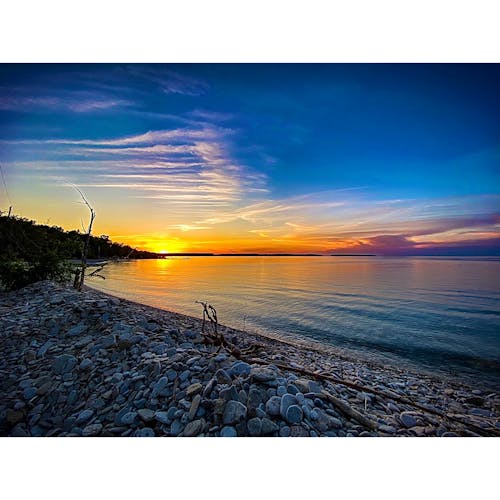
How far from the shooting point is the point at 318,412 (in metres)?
1.83

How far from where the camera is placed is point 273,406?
1.81 meters

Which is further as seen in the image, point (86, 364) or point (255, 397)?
point (86, 364)

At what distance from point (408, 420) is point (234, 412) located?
123cm

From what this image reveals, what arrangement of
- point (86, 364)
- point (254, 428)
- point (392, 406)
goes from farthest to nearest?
1. point (86, 364)
2. point (392, 406)
3. point (254, 428)

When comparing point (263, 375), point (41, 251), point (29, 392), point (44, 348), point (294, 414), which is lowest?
point (29, 392)

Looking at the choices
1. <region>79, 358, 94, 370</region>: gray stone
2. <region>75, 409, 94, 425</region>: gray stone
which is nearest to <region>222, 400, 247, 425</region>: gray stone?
<region>75, 409, 94, 425</region>: gray stone

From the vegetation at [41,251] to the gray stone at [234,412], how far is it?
451 cm

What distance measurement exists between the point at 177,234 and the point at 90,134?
68.3 inches

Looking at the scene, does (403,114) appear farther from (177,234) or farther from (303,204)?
(177,234)

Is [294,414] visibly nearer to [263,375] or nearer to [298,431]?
[298,431]

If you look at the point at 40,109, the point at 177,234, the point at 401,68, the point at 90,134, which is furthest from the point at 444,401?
the point at 40,109

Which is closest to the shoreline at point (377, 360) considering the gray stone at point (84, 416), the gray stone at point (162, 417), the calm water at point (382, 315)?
the calm water at point (382, 315)

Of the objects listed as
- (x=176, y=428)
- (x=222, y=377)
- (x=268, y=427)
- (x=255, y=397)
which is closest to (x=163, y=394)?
(x=176, y=428)

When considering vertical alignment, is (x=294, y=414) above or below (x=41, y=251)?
below
